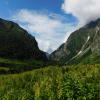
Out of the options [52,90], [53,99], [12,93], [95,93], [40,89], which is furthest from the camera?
[12,93]

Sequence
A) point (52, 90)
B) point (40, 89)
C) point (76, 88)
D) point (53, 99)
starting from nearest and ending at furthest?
point (76, 88) < point (53, 99) < point (52, 90) < point (40, 89)

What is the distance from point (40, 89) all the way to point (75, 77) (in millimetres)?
9772

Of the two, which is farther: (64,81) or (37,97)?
(37,97)

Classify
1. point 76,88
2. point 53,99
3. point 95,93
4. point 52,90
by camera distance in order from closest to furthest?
point 95,93, point 76,88, point 53,99, point 52,90

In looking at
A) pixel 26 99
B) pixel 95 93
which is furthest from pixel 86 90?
pixel 26 99

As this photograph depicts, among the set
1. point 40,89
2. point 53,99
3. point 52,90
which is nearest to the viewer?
point 53,99

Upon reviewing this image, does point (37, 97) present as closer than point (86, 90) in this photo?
No

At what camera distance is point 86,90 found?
3675cm

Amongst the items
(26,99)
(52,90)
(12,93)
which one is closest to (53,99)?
(52,90)

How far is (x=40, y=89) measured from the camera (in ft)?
161

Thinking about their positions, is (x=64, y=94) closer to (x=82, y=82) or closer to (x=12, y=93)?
(x=82, y=82)

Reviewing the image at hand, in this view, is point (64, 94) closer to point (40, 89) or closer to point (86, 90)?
point (86, 90)

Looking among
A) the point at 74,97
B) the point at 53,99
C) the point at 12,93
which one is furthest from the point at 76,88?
the point at 12,93

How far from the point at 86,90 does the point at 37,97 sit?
11598 mm
